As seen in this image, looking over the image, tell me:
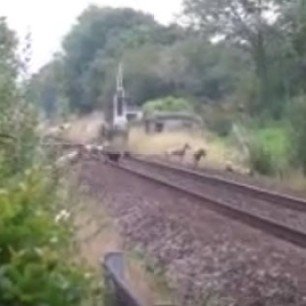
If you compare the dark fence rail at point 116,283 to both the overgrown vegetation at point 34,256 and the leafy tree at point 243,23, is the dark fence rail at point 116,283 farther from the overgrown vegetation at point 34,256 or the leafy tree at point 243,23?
the leafy tree at point 243,23

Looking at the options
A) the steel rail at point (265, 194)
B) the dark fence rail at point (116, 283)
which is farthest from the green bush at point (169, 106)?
the dark fence rail at point (116, 283)

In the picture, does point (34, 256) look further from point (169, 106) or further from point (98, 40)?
point (98, 40)

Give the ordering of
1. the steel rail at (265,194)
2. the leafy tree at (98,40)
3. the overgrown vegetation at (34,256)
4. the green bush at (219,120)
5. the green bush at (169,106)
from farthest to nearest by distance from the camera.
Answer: the leafy tree at (98,40)
the green bush at (169,106)
the green bush at (219,120)
the steel rail at (265,194)
the overgrown vegetation at (34,256)

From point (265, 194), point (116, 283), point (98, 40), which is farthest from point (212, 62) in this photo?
point (116, 283)

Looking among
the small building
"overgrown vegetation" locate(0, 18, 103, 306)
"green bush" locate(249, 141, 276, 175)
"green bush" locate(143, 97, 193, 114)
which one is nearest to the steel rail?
"green bush" locate(249, 141, 276, 175)

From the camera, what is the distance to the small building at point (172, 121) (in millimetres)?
65375

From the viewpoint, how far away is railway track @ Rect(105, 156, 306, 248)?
651 inches

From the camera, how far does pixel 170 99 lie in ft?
247

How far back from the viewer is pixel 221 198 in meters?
24.1

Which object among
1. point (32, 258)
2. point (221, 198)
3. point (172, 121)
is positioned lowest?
point (172, 121)

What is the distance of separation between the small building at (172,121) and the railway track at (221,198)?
80.9 ft

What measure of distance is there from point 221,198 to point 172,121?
42.5 meters

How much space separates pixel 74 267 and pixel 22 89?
4918 mm

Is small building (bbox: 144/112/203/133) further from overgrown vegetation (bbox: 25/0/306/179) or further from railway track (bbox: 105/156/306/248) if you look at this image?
railway track (bbox: 105/156/306/248)
